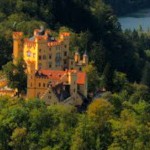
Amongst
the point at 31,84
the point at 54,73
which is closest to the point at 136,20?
the point at 54,73

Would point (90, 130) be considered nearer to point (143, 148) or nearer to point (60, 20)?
point (143, 148)

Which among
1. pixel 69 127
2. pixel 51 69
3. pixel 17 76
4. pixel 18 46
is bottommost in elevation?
pixel 69 127

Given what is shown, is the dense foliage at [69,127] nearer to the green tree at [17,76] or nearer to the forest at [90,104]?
the forest at [90,104]

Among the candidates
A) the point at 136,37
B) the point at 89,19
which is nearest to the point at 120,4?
the point at 136,37

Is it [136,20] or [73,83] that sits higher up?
[136,20]

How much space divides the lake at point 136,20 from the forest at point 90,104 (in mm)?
27388

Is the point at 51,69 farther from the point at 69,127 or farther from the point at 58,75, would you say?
the point at 69,127

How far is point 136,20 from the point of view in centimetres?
11744

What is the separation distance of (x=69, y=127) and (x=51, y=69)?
668 cm

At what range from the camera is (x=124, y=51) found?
7550 centimetres

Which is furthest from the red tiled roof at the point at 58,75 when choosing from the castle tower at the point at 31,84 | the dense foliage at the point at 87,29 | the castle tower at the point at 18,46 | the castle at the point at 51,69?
the dense foliage at the point at 87,29

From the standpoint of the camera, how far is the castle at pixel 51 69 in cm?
4969

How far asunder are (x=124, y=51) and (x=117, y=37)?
359 centimetres

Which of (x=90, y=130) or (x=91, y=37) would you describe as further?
(x=91, y=37)
